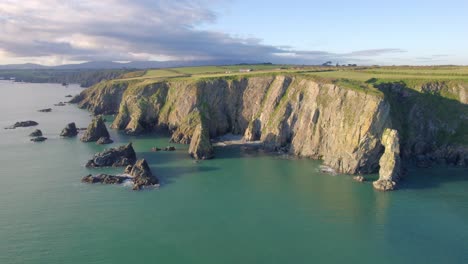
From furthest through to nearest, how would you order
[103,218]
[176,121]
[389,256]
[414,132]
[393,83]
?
[176,121]
[393,83]
[414,132]
[103,218]
[389,256]

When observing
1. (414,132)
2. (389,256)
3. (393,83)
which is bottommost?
(389,256)

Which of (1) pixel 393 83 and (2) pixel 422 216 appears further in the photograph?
(1) pixel 393 83

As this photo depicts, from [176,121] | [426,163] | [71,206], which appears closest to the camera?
[71,206]

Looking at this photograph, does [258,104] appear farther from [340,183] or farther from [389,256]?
[389,256]

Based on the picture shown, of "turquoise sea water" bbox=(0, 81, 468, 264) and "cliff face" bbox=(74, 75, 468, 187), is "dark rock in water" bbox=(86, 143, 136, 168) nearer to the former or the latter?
"turquoise sea water" bbox=(0, 81, 468, 264)

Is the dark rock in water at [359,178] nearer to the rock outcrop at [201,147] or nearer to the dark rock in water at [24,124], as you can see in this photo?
the rock outcrop at [201,147]

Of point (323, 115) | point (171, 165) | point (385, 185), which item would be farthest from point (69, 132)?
point (385, 185)

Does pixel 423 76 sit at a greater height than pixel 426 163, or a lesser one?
greater

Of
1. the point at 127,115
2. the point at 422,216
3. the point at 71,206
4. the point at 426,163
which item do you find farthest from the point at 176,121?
the point at 422,216
